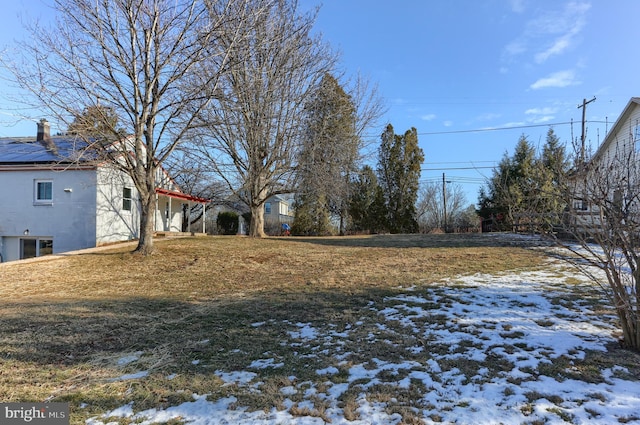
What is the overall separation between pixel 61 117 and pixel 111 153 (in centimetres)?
188

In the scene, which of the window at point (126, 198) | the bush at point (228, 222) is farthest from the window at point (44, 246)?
the bush at point (228, 222)

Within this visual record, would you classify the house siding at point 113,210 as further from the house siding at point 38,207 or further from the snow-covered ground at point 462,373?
the snow-covered ground at point 462,373

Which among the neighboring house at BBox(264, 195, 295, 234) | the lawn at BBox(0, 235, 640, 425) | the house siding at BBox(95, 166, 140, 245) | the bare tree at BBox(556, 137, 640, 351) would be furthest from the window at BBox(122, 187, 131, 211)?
the bare tree at BBox(556, 137, 640, 351)

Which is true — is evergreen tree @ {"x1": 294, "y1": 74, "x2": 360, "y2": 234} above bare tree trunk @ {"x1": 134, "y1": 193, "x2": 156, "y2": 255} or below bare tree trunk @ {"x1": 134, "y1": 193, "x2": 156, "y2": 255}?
above

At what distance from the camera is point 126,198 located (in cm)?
1744

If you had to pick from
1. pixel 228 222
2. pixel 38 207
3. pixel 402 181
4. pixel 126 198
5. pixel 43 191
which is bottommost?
pixel 228 222

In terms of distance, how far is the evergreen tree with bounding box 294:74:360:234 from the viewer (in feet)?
53.6

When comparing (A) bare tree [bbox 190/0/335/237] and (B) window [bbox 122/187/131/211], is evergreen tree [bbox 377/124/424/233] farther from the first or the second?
(B) window [bbox 122/187/131/211]

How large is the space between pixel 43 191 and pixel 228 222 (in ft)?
43.6

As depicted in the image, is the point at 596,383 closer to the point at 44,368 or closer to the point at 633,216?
the point at 633,216

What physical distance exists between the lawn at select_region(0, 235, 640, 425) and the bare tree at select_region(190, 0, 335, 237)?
824 centimetres

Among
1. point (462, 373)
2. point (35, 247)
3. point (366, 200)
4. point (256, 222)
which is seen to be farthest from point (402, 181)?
point (462, 373)

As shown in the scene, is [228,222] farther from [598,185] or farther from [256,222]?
[598,185]

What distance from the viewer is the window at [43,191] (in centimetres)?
1556
